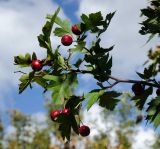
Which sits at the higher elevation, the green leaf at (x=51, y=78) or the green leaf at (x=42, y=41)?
the green leaf at (x=42, y=41)

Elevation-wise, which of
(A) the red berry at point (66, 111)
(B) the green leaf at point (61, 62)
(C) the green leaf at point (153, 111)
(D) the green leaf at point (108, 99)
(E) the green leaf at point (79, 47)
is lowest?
(C) the green leaf at point (153, 111)

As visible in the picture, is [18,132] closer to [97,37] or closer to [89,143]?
[89,143]

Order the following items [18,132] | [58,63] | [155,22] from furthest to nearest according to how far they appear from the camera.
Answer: [18,132] → [155,22] → [58,63]

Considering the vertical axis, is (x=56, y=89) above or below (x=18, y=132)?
below

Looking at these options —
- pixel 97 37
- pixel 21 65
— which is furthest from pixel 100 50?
pixel 21 65

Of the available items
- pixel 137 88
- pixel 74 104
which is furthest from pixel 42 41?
pixel 137 88

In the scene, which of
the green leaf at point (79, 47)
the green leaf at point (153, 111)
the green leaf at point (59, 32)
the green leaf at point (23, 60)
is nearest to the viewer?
the green leaf at point (153, 111)

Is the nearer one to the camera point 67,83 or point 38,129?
point 67,83

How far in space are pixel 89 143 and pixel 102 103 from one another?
34132 millimetres

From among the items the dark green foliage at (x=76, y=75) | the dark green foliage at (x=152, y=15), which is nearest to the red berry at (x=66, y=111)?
the dark green foliage at (x=76, y=75)

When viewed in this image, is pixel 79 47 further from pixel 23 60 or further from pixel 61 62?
pixel 23 60

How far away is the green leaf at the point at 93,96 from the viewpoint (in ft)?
12.8

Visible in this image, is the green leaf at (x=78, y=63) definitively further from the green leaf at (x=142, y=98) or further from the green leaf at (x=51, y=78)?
the green leaf at (x=142, y=98)

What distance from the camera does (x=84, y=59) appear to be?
4.07 meters
